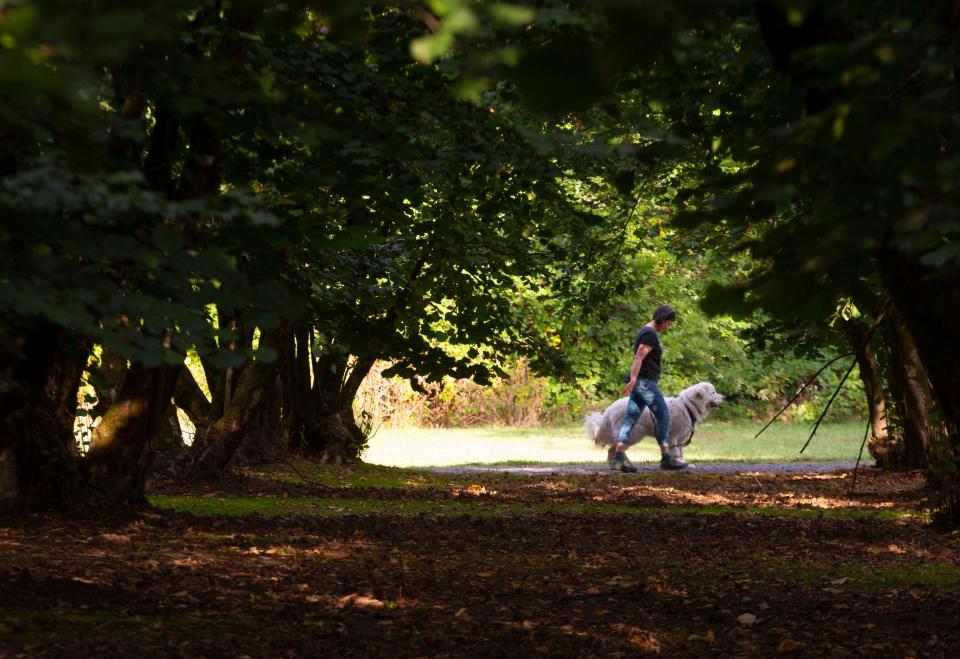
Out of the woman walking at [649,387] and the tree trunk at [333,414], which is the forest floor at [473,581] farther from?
the tree trunk at [333,414]

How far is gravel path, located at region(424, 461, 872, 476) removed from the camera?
16203mm

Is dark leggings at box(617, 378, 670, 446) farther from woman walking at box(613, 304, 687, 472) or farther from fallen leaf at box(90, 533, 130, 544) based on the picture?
fallen leaf at box(90, 533, 130, 544)

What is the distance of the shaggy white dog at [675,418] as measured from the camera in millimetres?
17062

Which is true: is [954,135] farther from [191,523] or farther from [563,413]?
[563,413]

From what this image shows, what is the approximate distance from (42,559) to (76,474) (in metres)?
1.71

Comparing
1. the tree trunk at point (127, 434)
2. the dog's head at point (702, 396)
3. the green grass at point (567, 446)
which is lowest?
the tree trunk at point (127, 434)

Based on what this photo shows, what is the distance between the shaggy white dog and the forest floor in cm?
625

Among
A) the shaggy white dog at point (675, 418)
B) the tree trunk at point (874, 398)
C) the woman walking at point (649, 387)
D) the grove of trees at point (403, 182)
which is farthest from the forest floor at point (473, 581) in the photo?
the shaggy white dog at point (675, 418)

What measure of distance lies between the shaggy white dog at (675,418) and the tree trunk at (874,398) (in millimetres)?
2803

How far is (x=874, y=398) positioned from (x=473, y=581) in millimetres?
8727

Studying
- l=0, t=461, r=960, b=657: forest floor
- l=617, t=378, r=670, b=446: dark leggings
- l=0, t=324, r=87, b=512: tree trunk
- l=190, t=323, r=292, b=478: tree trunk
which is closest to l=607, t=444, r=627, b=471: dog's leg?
l=617, t=378, r=670, b=446: dark leggings

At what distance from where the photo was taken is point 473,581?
645 cm

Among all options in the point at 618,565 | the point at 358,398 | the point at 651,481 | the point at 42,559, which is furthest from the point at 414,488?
the point at 358,398

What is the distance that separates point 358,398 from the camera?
28016 millimetres
